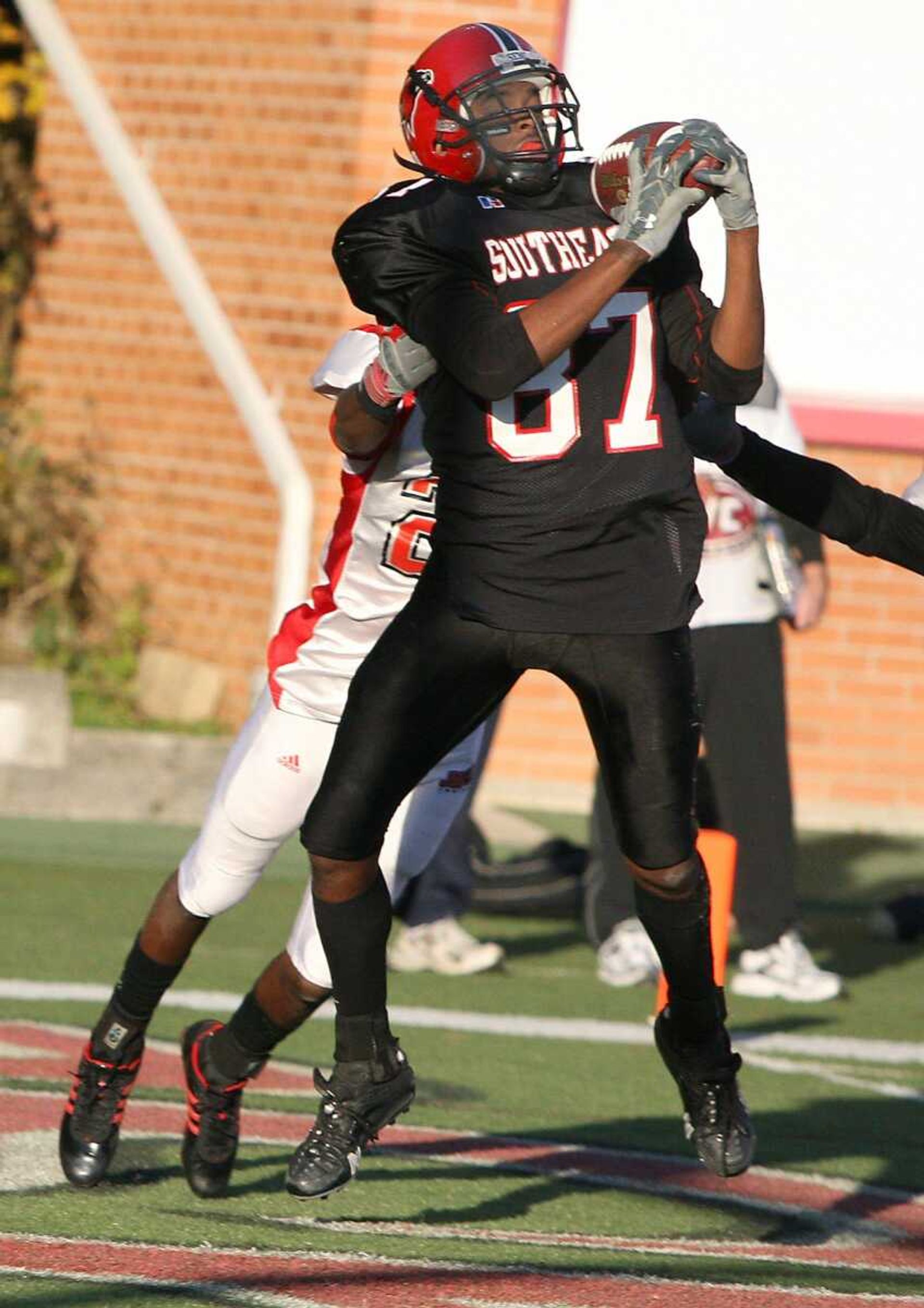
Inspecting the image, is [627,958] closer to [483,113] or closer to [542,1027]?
[542,1027]

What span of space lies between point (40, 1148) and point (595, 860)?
3.40 metres

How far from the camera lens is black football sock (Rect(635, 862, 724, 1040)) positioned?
4.78 metres

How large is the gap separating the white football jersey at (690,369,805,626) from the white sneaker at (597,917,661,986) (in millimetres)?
1074

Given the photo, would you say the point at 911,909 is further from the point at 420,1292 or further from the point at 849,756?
the point at 420,1292

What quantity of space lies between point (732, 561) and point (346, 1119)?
12.2 ft

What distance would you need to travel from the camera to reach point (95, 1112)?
17.1 ft

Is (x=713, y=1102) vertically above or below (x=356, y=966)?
below

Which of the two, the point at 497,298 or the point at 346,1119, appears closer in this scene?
the point at 497,298

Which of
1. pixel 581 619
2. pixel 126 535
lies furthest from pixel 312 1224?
pixel 126 535

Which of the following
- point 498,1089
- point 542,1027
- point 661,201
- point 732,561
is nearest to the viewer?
point 661,201

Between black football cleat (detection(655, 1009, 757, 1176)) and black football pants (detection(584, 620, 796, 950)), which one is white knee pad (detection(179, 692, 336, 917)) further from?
black football pants (detection(584, 620, 796, 950))

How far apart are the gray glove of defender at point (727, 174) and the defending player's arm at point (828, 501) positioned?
0.59 metres

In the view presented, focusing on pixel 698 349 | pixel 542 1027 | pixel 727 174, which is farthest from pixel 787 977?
pixel 727 174

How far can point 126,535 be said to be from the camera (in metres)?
12.8
